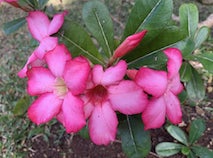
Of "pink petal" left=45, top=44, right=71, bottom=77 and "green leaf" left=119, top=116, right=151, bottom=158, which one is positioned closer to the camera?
"pink petal" left=45, top=44, right=71, bottom=77

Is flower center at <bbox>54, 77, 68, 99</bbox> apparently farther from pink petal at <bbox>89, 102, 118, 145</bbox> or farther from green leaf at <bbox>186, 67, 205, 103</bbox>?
green leaf at <bbox>186, 67, 205, 103</bbox>

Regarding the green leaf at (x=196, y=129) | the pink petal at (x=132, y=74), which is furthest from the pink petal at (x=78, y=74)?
the green leaf at (x=196, y=129)

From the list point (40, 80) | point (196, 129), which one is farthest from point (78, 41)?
point (196, 129)

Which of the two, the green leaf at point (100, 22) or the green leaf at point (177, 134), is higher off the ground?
the green leaf at point (100, 22)

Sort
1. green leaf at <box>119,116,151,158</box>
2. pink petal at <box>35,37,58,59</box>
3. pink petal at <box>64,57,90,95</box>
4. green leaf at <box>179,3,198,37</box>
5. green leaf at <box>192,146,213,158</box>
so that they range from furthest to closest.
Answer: green leaf at <box>192,146,213,158</box> < green leaf at <box>179,3,198,37</box> < green leaf at <box>119,116,151,158</box> < pink petal at <box>35,37,58,59</box> < pink petal at <box>64,57,90,95</box>

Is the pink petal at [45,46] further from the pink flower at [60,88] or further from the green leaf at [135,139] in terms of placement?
the green leaf at [135,139]

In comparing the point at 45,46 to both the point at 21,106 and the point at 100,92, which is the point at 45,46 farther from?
the point at 21,106

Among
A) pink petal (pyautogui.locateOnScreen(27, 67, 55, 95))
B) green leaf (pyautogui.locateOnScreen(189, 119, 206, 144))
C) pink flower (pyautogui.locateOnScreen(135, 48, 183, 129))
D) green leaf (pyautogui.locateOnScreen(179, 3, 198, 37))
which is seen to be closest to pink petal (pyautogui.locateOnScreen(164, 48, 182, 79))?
pink flower (pyautogui.locateOnScreen(135, 48, 183, 129))
